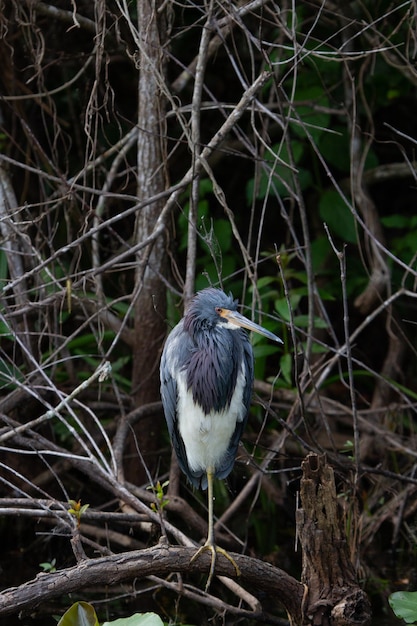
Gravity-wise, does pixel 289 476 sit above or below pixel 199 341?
below

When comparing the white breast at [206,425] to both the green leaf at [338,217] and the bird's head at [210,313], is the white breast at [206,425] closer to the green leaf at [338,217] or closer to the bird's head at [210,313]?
the bird's head at [210,313]

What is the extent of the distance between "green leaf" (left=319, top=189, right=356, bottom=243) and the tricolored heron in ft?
7.01

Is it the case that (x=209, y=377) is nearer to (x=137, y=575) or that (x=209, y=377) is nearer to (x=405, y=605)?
(x=137, y=575)

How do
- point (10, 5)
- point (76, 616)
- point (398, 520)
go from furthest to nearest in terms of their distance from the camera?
point (10, 5)
point (398, 520)
point (76, 616)

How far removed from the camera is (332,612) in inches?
135

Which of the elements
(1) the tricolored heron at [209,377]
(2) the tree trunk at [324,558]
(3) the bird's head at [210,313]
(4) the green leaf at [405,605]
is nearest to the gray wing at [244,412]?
(1) the tricolored heron at [209,377]

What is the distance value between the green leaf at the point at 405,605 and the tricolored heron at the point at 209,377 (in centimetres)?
77

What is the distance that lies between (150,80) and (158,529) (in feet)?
7.61

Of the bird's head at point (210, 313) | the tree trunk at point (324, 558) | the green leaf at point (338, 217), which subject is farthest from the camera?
the green leaf at point (338, 217)

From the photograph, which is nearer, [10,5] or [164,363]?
[164,363]

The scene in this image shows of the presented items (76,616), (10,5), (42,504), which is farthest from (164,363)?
(10,5)

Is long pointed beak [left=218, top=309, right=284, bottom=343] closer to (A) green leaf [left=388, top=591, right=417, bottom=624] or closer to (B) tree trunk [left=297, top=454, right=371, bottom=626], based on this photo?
(B) tree trunk [left=297, top=454, right=371, bottom=626]

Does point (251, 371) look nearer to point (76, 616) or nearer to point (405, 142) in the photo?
point (76, 616)

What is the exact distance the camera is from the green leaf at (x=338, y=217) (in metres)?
5.73
